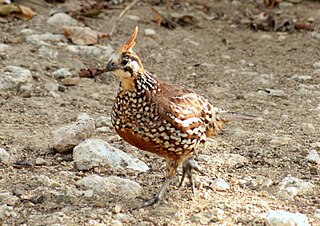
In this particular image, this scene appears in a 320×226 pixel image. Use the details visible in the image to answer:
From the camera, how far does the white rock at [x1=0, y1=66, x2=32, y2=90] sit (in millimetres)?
7129

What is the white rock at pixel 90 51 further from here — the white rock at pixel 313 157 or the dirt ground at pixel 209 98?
the white rock at pixel 313 157

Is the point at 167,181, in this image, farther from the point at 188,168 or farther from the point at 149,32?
the point at 149,32

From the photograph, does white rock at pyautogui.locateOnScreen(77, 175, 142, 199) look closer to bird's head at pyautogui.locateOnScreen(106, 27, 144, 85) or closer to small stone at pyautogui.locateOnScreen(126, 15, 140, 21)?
bird's head at pyautogui.locateOnScreen(106, 27, 144, 85)

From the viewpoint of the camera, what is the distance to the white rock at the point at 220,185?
5.34 meters

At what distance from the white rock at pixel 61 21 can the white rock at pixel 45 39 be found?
36cm

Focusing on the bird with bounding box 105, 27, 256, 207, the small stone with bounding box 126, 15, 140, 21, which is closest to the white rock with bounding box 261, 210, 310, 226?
the bird with bounding box 105, 27, 256, 207

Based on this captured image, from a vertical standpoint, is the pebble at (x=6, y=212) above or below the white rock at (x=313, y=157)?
below

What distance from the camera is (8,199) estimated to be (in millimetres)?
4895

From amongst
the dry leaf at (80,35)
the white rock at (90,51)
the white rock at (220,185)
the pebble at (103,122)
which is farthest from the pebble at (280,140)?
the dry leaf at (80,35)

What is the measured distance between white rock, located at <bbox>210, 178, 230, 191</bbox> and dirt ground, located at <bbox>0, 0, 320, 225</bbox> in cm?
6

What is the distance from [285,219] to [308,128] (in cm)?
207

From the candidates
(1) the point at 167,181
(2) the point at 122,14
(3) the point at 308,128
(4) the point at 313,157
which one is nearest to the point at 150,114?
Answer: (1) the point at 167,181

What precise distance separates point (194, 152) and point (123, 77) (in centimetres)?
70

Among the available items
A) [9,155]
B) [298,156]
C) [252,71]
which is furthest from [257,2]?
[9,155]
